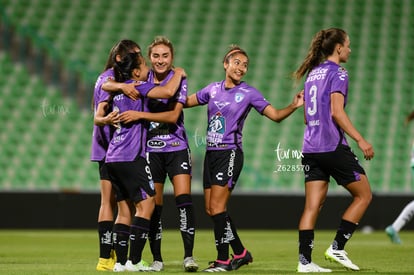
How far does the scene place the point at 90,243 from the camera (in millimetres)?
12367

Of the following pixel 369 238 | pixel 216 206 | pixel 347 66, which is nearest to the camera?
pixel 216 206

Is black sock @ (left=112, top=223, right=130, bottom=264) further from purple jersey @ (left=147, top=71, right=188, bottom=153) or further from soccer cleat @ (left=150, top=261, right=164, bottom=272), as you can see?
purple jersey @ (left=147, top=71, right=188, bottom=153)

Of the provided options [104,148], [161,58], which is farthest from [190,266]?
[161,58]

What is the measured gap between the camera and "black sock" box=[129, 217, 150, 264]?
7.43 meters

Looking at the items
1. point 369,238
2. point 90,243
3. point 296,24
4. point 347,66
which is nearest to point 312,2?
point 296,24

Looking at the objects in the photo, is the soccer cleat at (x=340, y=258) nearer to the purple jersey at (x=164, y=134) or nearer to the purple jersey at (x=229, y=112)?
the purple jersey at (x=229, y=112)

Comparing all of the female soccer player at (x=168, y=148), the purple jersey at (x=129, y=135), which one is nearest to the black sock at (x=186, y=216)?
the female soccer player at (x=168, y=148)

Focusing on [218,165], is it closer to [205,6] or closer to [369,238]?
[369,238]

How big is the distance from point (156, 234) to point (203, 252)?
2.50 m

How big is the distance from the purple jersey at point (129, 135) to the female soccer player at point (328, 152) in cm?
134

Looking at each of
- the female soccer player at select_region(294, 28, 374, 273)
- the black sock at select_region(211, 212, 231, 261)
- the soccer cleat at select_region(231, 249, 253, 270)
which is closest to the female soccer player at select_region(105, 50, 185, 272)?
the black sock at select_region(211, 212, 231, 261)

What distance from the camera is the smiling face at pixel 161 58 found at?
7906 mm

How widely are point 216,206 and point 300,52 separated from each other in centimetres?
1329

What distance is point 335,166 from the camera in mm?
7414
